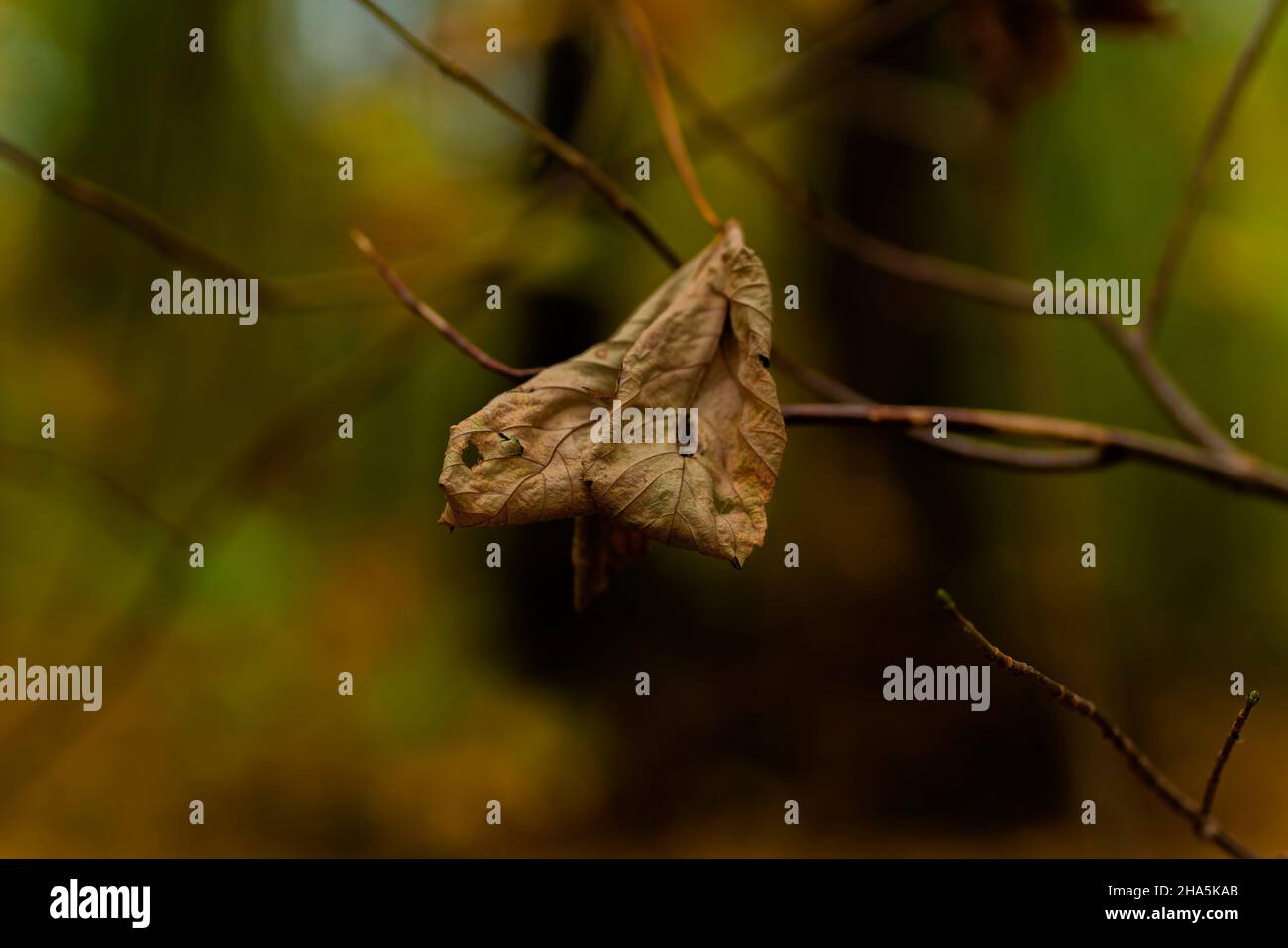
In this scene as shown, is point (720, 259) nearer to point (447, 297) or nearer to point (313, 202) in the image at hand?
point (447, 297)

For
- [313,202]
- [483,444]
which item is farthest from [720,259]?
[313,202]

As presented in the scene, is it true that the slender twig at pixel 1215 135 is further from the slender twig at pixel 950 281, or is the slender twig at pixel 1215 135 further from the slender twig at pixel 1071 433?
the slender twig at pixel 1071 433

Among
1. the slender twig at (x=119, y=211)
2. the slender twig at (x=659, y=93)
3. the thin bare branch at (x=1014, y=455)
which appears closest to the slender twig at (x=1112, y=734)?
the thin bare branch at (x=1014, y=455)


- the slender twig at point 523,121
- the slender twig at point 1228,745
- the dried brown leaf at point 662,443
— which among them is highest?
the slender twig at point 523,121

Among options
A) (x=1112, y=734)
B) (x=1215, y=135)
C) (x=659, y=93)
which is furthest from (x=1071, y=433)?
(x=659, y=93)

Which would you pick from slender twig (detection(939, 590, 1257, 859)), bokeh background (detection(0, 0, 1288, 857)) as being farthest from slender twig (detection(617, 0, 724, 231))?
bokeh background (detection(0, 0, 1288, 857))

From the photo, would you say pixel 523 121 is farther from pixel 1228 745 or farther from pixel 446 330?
pixel 1228 745
